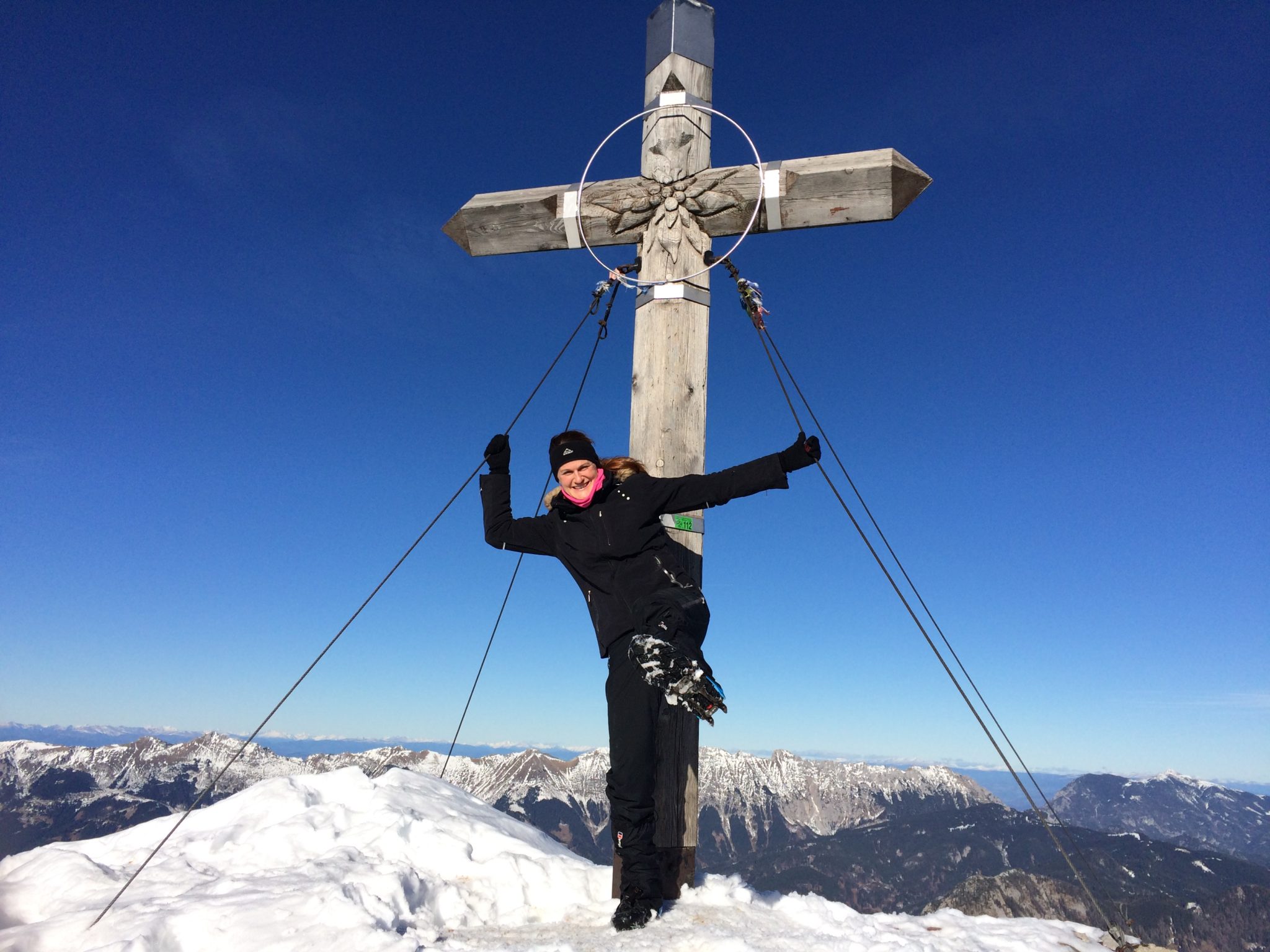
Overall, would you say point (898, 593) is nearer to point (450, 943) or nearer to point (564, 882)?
point (564, 882)

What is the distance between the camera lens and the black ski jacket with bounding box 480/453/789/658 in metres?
3.97

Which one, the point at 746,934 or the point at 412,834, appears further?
the point at 412,834

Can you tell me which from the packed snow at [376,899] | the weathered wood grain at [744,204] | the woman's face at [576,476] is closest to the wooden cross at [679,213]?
the weathered wood grain at [744,204]

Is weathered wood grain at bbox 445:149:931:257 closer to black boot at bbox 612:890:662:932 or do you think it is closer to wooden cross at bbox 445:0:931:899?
wooden cross at bbox 445:0:931:899

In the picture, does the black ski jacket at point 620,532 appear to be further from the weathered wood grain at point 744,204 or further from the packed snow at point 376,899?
the weathered wood grain at point 744,204

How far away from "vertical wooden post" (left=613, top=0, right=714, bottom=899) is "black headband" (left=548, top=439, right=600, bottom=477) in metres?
0.46

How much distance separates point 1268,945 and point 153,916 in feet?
938

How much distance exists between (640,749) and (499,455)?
205cm

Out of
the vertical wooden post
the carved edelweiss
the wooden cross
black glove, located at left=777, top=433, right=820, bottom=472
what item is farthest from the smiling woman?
the carved edelweiss

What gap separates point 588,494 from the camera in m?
4.30

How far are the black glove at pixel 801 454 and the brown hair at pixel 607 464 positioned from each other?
3.23 feet

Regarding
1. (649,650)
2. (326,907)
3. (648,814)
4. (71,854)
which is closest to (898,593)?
(649,650)

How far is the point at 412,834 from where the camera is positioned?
4.54 m

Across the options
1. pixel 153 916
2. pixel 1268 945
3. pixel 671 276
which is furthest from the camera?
pixel 1268 945
